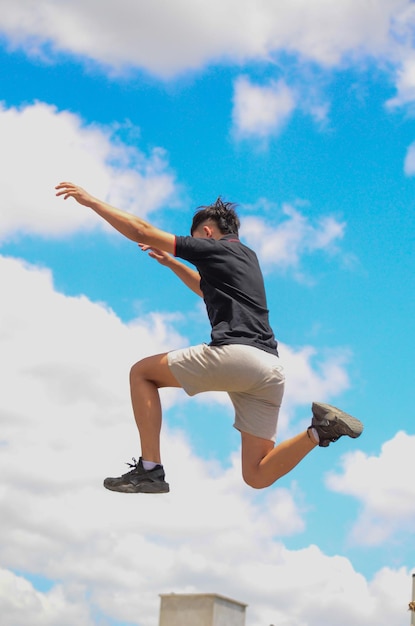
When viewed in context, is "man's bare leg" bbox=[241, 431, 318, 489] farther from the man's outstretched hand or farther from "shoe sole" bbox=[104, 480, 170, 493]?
the man's outstretched hand

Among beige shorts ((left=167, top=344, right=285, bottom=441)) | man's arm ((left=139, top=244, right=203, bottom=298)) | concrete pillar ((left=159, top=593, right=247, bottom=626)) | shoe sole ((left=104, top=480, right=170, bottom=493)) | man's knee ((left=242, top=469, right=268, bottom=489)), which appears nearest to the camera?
beige shorts ((left=167, top=344, right=285, bottom=441))

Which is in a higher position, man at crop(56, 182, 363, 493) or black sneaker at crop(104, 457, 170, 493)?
man at crop(56, 182, 363, 493)

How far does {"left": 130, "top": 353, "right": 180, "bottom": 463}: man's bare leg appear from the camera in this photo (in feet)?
26.7

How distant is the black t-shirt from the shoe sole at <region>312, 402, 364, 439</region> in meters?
0.71

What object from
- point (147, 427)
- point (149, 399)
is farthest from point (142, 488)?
point (149, 399)

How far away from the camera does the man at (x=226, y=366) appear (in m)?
7.91

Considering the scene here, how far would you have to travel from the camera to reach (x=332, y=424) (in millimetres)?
7996

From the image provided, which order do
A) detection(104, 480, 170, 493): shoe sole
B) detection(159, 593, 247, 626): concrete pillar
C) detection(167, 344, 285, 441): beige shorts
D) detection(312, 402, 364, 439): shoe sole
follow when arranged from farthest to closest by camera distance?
1. detection(159, 593, 247, 626): concrete pillar
2. detection(104, 480, 170, 493): shoe sole
3. detection(312, 402, 364, 439): shoe sole
4. detection(167, 344, 285, 441): beige shorts

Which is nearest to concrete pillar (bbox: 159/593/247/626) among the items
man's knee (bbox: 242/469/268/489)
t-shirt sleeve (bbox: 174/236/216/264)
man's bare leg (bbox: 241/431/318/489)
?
man's knee (bbox: 242/469/268/489)

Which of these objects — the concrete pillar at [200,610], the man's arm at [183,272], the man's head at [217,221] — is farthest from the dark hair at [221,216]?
the concrete pillar at [200,610]

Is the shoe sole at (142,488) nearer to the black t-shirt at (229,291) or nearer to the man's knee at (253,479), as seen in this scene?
the man's knee at (253,479)

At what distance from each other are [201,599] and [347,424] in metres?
15.2

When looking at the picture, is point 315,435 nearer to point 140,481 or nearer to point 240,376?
point 240,376

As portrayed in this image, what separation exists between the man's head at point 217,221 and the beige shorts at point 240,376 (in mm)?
1196
